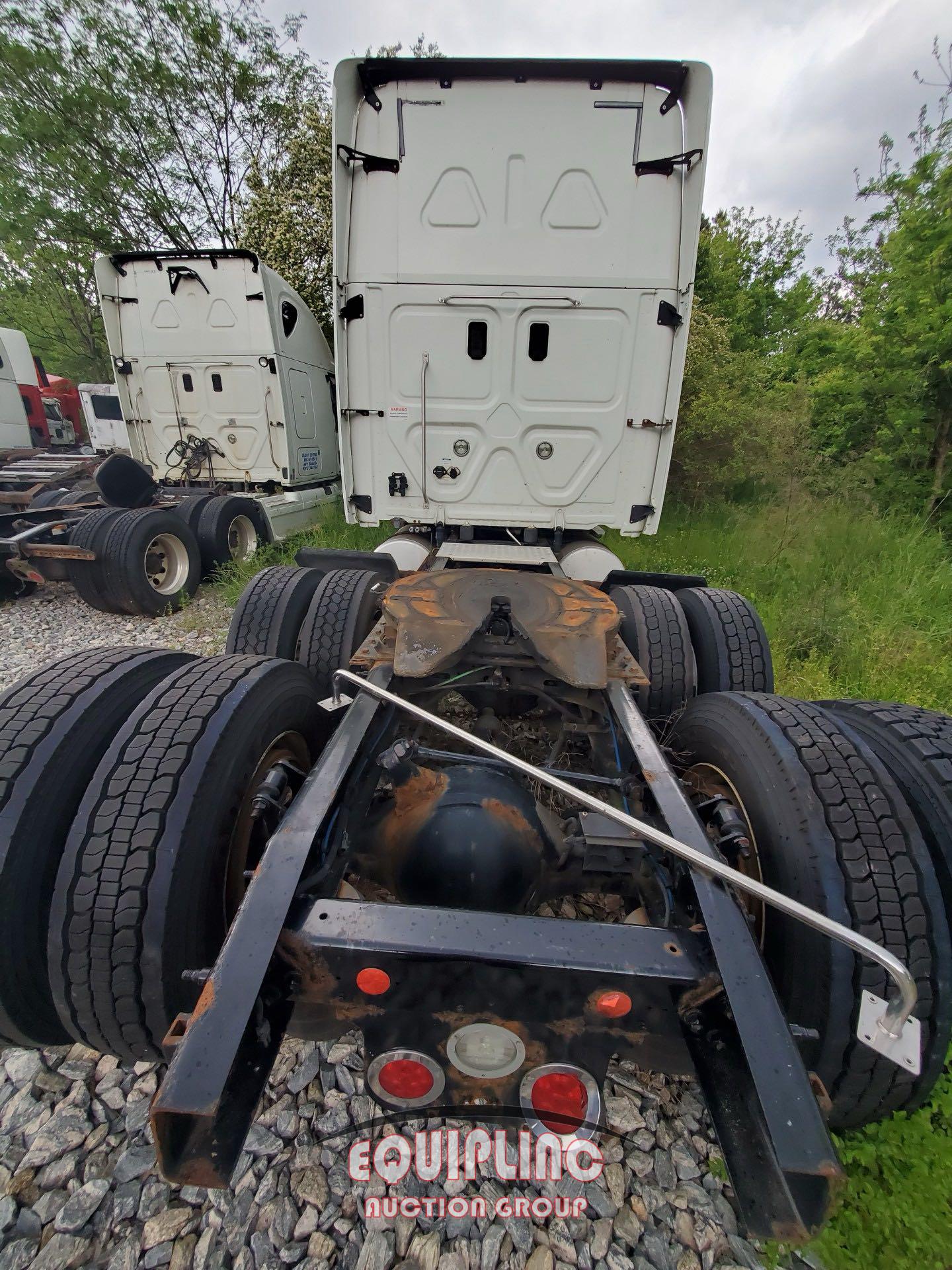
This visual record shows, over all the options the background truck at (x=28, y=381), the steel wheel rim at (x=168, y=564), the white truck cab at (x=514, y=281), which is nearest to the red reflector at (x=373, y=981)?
the white truck cab at (x=514, y=281)

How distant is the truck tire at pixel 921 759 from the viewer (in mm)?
1637

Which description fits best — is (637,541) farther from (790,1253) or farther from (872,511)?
(790,1253)

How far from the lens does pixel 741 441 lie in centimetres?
997

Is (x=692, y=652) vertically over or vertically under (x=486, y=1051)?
over

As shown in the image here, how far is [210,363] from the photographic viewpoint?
712 centimetres

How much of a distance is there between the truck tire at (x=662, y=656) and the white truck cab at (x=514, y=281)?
1292 millimetres

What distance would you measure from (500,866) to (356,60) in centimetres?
439

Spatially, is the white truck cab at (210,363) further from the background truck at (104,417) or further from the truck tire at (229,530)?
the background truck at (104,417)

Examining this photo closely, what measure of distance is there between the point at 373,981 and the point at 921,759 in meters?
1.73

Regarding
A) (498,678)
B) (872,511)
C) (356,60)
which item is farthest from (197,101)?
(498,678)

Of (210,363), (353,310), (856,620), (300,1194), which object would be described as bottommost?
(300,1194)

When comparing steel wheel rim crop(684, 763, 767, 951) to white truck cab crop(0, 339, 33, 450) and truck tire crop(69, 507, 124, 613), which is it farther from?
white truck cab crop(0, 339, 33, 450)

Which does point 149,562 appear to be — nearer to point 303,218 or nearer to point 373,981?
point 373,981

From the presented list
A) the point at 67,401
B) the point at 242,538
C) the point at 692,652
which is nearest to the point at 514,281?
the point at 692,652
